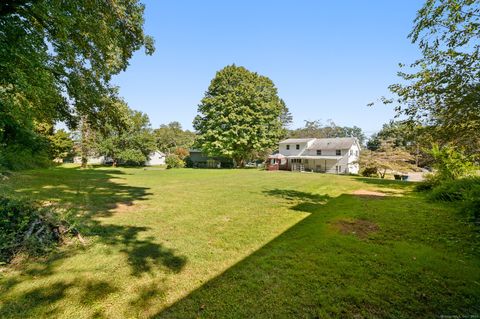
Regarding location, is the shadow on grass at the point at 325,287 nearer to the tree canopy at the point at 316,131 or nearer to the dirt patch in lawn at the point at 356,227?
the dirt patch in lawn at the point at 356,227

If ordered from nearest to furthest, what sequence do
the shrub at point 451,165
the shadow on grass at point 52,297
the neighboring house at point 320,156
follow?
the shadow on grass at point 52,297 < the shrub at point 451,165 < the neighboring house at point 320,156

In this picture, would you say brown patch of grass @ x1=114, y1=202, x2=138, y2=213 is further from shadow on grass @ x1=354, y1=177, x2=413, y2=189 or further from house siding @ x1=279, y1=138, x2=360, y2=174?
house siding @ x1=279, y1=138, x2=360, y2=174

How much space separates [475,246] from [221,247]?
5.18m

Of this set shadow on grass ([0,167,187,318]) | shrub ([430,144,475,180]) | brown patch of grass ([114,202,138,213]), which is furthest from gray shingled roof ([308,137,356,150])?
shadow on grass ([0,167,187,318])

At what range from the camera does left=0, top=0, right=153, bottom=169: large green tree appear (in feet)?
20.0

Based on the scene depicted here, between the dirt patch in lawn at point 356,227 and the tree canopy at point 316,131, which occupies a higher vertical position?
the tree canopy at point 316,131

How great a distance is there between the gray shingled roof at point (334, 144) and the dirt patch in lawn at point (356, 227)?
95.9ft

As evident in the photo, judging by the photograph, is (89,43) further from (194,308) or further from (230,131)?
(230,131)

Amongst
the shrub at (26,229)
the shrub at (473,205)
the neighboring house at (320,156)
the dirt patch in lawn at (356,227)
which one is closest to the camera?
the shrub at (26,229)

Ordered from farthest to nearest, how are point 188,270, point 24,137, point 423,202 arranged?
point 24,137, point 423,202, point 188,270

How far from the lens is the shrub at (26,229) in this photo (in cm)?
416

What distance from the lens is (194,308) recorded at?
3004mm

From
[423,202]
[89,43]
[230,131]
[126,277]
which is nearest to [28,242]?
[126,277]

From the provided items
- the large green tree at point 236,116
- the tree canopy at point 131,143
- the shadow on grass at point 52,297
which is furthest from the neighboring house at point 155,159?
the shadow on grass at point 52,297
